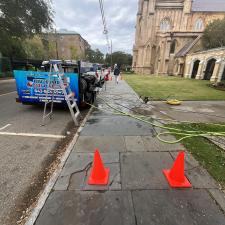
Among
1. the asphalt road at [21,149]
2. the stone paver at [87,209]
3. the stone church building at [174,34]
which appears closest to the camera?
the stone paver at [87,209]

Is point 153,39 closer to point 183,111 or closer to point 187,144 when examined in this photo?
point 183,111

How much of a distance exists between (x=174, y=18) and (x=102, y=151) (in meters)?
52.8

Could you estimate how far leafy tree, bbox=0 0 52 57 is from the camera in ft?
36.3

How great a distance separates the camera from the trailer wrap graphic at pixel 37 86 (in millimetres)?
5504

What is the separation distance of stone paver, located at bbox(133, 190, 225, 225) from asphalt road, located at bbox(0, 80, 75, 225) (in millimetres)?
1701

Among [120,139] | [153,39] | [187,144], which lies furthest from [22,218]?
[153,39]

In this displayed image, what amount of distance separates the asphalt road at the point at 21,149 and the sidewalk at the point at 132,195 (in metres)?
0.54

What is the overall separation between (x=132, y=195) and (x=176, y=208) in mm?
590

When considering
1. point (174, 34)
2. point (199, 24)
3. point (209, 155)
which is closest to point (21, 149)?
point (209, 155)

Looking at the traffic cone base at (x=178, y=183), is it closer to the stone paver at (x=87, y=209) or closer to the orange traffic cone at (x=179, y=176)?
the orange traffic cone at (x=179, y=176)

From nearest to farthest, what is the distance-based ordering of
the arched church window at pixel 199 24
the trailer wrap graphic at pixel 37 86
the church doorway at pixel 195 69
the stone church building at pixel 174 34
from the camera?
the trailer wrap graphic at pixel 37 86, the church doorway at pixel 195 69, the stone church building at pixel 174 34, the arched church window at pixel 199 24

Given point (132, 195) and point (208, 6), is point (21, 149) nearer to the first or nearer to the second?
point (132, 195)

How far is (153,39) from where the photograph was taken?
137ft

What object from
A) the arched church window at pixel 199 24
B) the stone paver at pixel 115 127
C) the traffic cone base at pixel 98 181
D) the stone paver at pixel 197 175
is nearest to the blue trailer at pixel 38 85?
the stone paver at pixel 115 127
